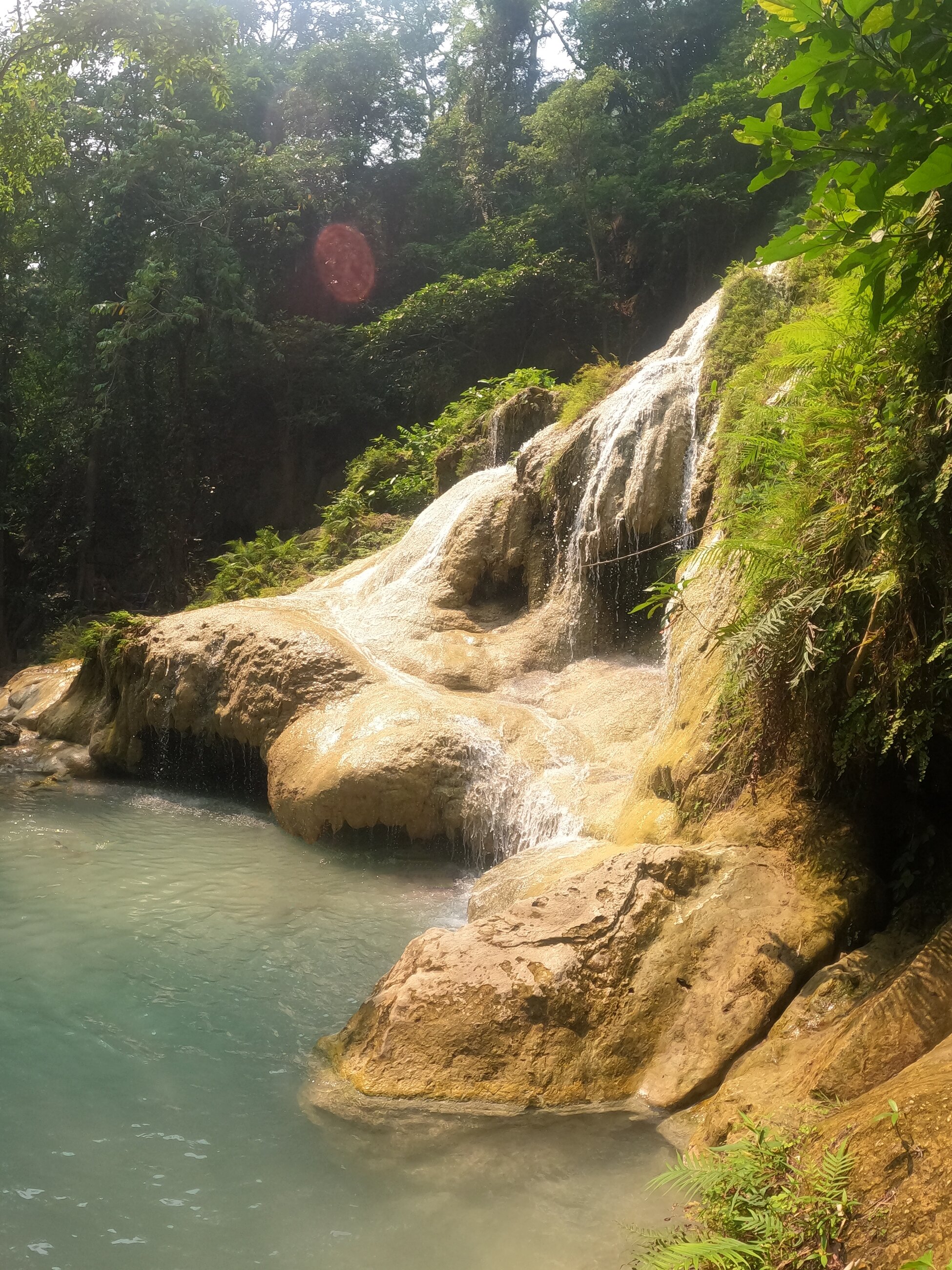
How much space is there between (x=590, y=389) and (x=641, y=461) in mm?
2573

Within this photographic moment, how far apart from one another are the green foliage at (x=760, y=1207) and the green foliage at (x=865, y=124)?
233 centimetres

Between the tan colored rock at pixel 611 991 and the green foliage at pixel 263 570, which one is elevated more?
the green foliage at pixel 263 570

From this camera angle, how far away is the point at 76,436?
78.3 feet

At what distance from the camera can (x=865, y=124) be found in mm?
2750

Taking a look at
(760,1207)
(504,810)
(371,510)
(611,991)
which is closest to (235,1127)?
(611,991)

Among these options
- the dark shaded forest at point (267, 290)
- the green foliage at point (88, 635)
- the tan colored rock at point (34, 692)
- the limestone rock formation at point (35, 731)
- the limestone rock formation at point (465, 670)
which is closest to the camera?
the limestone rock formation at point (465, 670)

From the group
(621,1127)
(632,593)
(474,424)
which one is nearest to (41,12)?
(474,424)

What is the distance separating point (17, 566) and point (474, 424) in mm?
13453

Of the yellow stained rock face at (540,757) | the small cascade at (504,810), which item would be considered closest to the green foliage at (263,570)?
the yellow stained rock face at (540,757)

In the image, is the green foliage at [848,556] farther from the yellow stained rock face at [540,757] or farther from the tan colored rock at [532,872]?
the tan colored rock at [532,872]

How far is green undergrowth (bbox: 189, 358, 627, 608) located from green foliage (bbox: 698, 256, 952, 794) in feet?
35.5

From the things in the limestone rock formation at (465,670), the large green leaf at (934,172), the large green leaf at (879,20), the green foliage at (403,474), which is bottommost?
the limestone rock formation at (465,670)

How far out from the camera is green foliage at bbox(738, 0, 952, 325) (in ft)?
8.07

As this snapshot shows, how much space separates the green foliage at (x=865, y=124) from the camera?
2.46 metres
